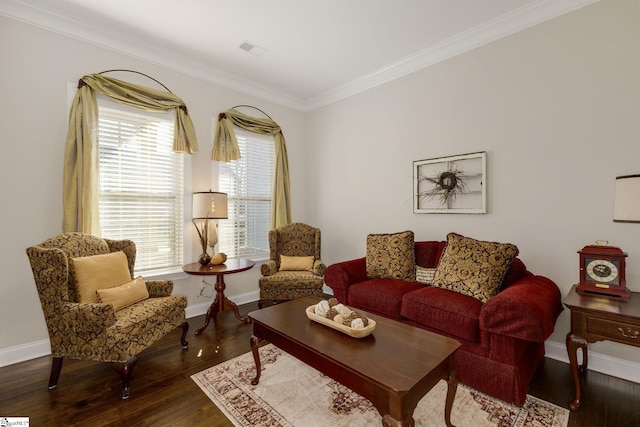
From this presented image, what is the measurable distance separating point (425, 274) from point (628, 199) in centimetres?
161

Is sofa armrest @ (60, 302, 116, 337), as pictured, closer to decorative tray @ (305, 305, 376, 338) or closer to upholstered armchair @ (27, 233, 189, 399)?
upholstered armchair @ (27, 233, 189, 399)

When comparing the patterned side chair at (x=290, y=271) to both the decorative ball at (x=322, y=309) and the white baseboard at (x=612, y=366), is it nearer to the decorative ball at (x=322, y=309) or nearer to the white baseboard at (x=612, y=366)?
the decorative ball at (x=322, y=309)

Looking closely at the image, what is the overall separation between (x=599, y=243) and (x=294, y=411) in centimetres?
255

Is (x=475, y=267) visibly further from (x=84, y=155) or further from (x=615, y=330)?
(x=84, y=155)

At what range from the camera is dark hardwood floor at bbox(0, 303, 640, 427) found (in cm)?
183

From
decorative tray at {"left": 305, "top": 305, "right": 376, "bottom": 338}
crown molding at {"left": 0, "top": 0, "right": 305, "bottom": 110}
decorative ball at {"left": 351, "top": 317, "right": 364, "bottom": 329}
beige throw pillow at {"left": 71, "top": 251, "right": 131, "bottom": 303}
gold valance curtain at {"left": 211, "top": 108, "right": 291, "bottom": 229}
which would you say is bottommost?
decorative tray at {"left": 305, "top": 305, "right": 376, "bottom": 338}

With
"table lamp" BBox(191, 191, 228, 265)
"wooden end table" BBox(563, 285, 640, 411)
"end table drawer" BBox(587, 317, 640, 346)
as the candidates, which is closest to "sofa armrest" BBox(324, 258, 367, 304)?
"table lamp" BBox(191, 191, 228, 265)

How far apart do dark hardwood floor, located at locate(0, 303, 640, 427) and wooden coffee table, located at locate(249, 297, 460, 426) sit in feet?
2.10

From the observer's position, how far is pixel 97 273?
2.35m

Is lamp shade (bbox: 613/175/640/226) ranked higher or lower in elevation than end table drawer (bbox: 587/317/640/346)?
higher

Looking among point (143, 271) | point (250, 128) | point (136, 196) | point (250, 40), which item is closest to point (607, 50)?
point (250, 40)

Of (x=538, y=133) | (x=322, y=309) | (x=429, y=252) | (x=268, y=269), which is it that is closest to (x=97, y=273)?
(x=268, y=269)

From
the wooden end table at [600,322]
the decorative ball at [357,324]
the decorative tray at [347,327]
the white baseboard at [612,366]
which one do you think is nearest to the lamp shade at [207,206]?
the decorative tray at [347,327]

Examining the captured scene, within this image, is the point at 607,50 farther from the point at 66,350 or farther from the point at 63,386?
the point at 63,386
